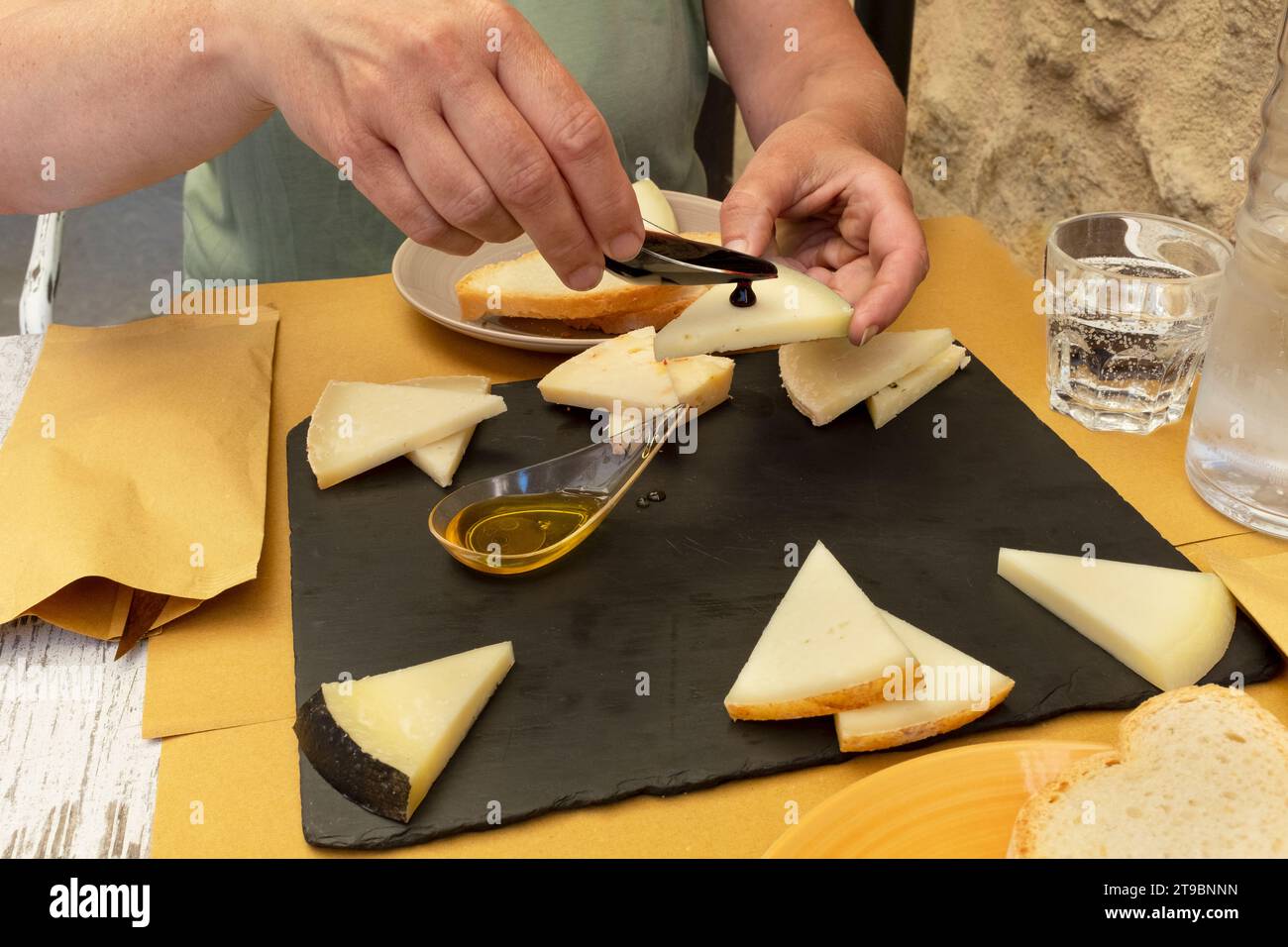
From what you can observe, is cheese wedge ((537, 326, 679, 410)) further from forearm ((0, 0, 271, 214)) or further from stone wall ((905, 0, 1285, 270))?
stone wall ((905, 0, 1285, 270))

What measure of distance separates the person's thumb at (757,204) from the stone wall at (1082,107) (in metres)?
0.57

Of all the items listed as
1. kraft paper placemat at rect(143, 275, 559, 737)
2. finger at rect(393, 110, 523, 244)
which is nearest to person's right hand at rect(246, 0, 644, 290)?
finger at rect(393, 110, 523, 244)

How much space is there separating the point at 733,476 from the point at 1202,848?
63cm

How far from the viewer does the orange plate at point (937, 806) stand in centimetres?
77

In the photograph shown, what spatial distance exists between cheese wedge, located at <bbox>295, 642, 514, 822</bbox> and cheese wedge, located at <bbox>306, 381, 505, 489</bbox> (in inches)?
14.1

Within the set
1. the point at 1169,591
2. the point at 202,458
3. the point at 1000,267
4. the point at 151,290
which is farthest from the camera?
the point at 151,290

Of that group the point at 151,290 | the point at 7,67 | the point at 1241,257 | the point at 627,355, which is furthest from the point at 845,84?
the point at 151,290

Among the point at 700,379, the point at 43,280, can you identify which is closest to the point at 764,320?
the point at 700,379

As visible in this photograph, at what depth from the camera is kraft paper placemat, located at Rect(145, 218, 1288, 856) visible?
857mm

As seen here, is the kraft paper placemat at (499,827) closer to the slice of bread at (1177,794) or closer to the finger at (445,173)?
the slice of bread at (1177,794)

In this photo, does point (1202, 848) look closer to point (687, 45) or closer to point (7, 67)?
point (7, 67)

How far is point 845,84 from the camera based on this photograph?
175cm

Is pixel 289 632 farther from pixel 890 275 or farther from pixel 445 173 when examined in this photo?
pixel 890 275

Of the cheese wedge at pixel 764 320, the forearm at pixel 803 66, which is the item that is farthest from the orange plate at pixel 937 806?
the forearm at pixel 803 66
